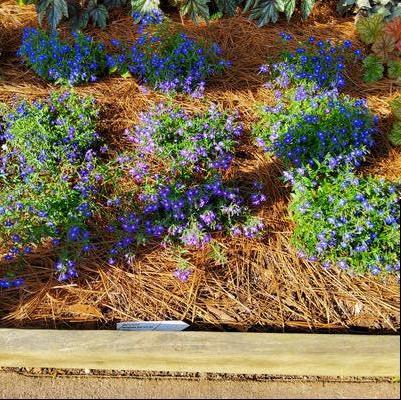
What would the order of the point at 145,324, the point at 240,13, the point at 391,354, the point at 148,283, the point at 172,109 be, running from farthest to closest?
1. the point at 240,13
2. the point at 172,109
3. the point at 148,283
4. the point at 145,324
5. the point at 391,354

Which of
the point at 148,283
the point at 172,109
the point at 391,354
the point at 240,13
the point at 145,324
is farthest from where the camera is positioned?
the point at 240,13

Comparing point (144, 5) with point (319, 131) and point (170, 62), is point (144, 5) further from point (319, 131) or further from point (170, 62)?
point (319, 131)

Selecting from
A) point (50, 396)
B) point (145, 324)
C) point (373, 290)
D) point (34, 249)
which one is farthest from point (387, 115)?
point (50, 396)

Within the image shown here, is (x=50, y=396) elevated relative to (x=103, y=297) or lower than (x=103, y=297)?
lower

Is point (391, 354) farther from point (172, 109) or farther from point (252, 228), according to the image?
point (172, 109)

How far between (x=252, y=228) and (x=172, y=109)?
3.25 feet

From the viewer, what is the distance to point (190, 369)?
2.45 m

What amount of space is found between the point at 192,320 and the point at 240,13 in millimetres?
2556

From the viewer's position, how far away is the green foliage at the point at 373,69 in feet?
11.9

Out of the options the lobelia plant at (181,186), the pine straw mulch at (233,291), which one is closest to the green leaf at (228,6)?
the lobelia plant at (181,186)

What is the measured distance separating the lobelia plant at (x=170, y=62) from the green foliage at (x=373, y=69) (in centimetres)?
90

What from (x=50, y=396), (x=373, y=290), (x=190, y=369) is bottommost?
(x=50, y=396)

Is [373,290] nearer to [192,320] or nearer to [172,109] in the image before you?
[192,320]

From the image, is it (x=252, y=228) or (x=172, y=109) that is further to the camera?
(x=172, y=109)
